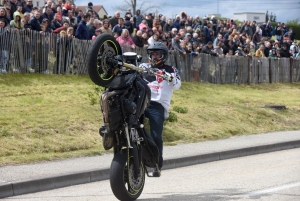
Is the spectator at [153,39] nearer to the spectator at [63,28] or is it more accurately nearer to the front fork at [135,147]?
the spectator at [63,28]

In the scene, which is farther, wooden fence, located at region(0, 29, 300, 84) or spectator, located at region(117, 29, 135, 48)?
spectator, located at region(117, 29, 135, 48)

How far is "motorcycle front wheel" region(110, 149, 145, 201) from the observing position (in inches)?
300

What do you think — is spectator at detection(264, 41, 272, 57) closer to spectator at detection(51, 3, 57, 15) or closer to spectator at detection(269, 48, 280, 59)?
spectator at detection(269, 48, 280, 59)

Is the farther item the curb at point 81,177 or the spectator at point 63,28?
the spectator at point 63,28

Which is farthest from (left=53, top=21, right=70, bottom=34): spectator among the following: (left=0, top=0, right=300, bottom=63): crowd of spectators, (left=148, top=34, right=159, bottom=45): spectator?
(left=148, top=34, right=159, bottom=45): spectator

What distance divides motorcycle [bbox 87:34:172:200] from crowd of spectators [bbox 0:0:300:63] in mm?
10604

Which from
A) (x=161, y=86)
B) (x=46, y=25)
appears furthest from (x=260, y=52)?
(x=161, y=86)

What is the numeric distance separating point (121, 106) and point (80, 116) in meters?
6.62

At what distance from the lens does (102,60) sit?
7.66 meters

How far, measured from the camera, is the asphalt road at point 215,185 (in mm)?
8641

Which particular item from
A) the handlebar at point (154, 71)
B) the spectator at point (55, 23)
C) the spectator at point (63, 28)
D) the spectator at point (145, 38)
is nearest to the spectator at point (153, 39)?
the spectator at point (145, 38)

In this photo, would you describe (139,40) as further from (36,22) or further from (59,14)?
(36,22)

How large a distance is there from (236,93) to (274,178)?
13.7 m

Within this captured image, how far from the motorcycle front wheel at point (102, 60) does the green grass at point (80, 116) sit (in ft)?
12.0
